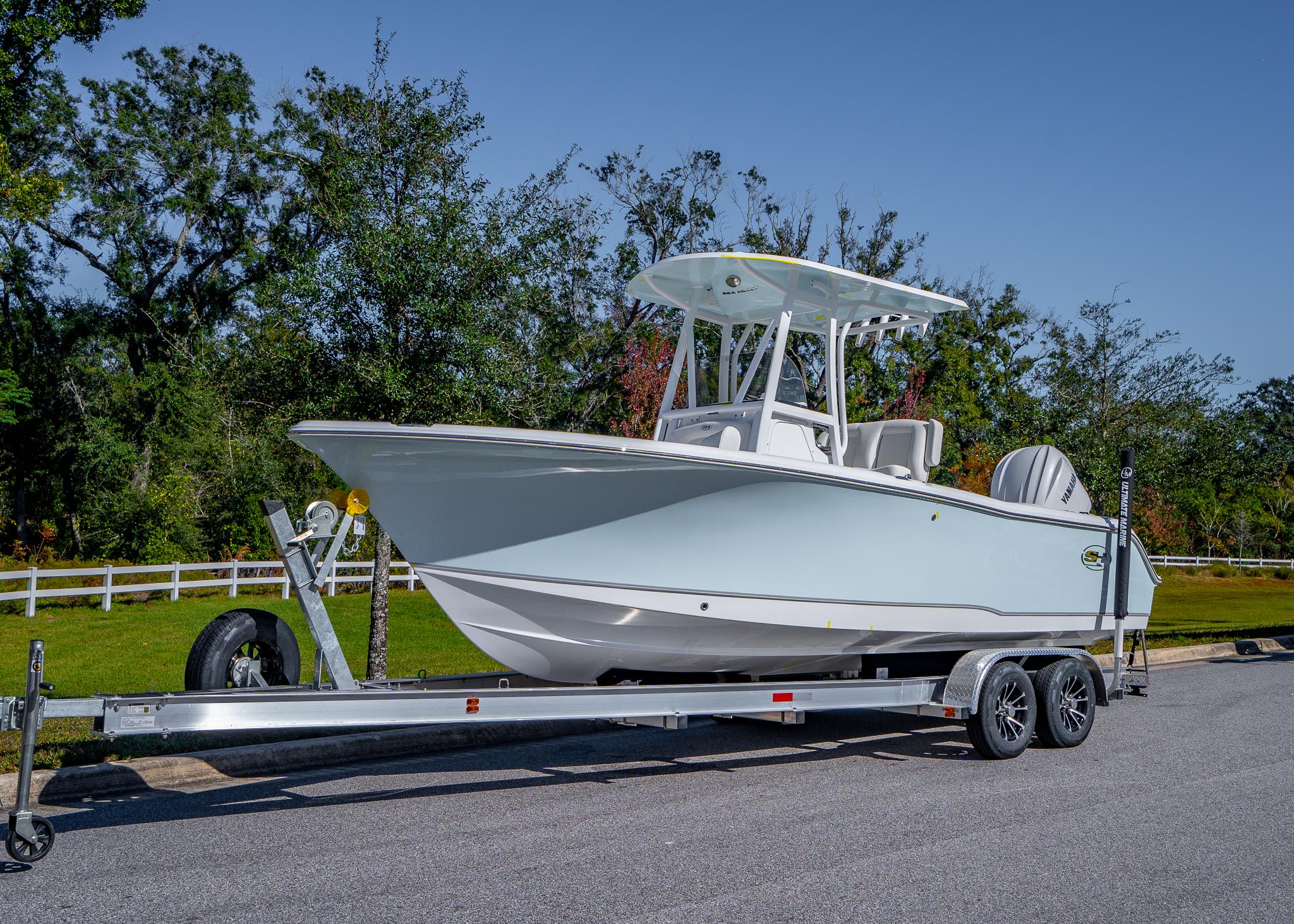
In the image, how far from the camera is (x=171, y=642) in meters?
14.4

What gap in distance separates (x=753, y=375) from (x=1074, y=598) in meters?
3.27

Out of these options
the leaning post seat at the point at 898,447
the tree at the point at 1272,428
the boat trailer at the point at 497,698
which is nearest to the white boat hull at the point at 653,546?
the boat trailer at the point at 497,698

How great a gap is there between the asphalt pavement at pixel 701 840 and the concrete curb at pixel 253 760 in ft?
0.65

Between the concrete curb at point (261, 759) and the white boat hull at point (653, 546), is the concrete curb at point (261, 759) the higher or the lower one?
the lower one

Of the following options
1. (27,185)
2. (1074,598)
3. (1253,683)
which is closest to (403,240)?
(1074,598)

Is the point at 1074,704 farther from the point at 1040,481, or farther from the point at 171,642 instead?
the point at 171,642

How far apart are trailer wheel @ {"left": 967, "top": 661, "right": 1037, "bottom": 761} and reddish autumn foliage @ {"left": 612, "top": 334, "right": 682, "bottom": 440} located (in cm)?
1022

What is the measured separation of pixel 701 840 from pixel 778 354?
343cm

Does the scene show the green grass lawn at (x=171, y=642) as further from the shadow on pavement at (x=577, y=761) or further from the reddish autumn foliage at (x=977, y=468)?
the reddish autumn foliage at (x=977, y=468)

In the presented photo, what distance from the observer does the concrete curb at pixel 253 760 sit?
5.83m

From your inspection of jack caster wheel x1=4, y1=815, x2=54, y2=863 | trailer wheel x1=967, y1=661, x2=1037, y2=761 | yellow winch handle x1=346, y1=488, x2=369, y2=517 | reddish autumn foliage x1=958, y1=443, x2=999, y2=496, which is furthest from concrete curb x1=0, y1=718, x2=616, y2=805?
reddish autumn foliage x1=958, y1=443, x2=999, y2=496

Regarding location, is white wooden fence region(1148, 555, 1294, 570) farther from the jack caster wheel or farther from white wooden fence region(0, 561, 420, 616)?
A: the jack caster wheel

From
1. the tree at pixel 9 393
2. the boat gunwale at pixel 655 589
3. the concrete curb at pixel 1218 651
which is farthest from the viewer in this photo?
the tree at pixel 9 393

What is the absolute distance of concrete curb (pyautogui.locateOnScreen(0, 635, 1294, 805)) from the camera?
584 cm
